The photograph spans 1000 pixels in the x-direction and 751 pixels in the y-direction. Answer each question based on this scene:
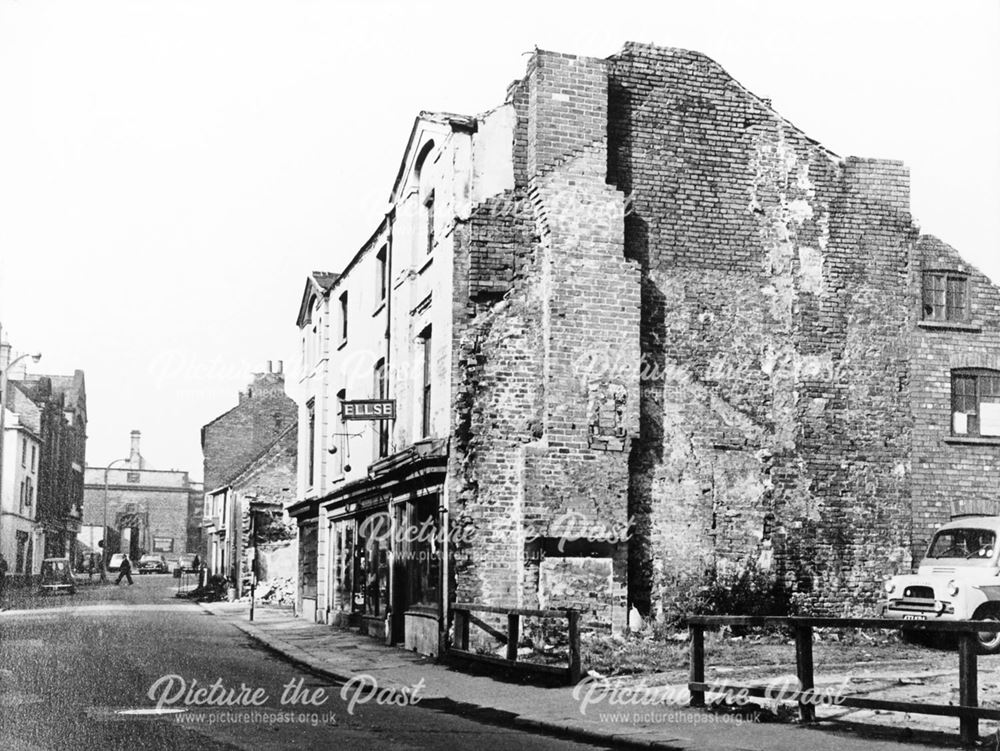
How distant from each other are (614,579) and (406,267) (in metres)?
7.54

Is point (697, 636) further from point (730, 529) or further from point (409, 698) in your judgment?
point (730, 529)

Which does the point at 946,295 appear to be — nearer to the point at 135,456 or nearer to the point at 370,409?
the point at 370,409

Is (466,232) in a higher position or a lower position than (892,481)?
higher

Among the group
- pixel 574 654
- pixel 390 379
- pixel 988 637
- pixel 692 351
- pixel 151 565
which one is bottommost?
pixel 151 565

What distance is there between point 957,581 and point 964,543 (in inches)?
44.5

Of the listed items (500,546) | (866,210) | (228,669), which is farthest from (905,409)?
(228,669)

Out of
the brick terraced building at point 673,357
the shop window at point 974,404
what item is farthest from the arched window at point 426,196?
the shop window at point 974,404

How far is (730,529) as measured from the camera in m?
17.7

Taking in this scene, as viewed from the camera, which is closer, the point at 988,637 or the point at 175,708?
the point at 175,708

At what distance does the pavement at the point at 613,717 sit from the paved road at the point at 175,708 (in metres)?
0.34

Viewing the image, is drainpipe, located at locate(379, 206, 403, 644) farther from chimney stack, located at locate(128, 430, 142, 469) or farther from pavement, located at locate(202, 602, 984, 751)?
chimney stack, located at locate(128, 430, 142, 469)

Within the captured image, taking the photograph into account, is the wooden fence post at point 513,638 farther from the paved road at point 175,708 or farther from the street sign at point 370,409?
the street sign at point 370,409

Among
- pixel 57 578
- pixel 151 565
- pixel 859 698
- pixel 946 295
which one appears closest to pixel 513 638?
pixel 859 698

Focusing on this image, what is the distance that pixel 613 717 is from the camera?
10875 mm
